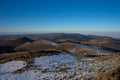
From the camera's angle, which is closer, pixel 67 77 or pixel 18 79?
pixel 67 77

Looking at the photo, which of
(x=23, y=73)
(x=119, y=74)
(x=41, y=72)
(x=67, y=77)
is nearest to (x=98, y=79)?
(x=119, y=74)

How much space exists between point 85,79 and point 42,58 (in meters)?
14.4

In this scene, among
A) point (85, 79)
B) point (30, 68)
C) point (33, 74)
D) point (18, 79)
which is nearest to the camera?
point (85, 79)

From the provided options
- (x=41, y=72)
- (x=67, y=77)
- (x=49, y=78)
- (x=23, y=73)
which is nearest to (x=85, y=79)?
(x=67, y=77)

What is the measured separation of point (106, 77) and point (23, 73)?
10862mm

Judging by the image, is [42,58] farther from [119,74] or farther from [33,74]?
[119,74]

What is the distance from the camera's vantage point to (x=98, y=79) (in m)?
12.4

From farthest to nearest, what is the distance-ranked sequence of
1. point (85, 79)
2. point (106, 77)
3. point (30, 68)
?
1. point (30, 68)
2. point (85, 79)
3. point (106, 77)

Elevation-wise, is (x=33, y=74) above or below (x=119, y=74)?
below

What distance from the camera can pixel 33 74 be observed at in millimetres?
18359

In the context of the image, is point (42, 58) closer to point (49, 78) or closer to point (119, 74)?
point (49, 78)

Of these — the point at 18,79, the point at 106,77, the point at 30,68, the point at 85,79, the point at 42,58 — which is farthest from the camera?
the point at 42,58

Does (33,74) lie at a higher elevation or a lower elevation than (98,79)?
lower

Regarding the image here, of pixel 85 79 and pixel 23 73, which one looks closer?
pixel 85 79
